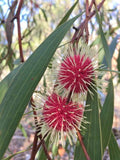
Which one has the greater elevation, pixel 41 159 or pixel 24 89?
pixel 24 89

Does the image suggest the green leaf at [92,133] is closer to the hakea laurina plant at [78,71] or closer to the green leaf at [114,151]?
the hakea laurina plant at [78,71]

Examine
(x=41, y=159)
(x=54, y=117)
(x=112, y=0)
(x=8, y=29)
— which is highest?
(x=112, y=0)

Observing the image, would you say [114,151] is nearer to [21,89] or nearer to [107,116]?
[107,116]

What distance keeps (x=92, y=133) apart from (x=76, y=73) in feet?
0.65

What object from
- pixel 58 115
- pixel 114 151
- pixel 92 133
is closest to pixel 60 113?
pixel 58 115

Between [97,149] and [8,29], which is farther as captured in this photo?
[8,29]

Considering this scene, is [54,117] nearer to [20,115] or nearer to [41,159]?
[20,115]

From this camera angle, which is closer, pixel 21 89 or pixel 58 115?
pixel 21 89

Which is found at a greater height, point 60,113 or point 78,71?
point 78,71

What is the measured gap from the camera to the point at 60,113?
28.6 inches

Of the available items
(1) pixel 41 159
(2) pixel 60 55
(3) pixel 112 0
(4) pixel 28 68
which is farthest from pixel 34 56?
(3) pixel 112 0

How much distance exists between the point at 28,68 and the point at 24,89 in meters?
0.07

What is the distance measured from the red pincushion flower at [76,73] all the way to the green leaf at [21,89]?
0.34 ft

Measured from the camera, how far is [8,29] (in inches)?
42.7
